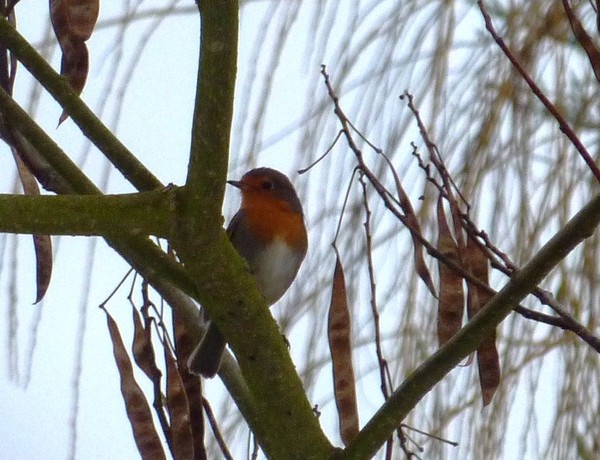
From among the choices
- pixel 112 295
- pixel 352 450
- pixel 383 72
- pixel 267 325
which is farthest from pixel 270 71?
pixel 352 450

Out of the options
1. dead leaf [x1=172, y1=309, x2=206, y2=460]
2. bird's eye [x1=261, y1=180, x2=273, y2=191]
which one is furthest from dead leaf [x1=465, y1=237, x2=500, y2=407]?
bird's eye [x1=261, y1=180, x2=273, y2=191]

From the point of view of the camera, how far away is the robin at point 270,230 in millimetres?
2752

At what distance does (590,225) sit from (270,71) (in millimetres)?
928

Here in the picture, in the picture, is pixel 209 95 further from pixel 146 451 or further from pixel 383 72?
pixel 383 72

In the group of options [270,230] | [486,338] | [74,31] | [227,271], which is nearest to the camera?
[227,271]

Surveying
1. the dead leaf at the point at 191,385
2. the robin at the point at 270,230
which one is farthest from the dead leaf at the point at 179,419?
the robin at the point at 270,230

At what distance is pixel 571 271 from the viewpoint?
1986 mm

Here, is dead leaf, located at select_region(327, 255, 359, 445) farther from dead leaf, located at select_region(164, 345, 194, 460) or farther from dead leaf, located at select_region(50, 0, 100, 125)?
dead leaf, located at select_region(50, 0, 100, 125)

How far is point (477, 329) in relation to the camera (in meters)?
1.28

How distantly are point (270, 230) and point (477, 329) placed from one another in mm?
1514

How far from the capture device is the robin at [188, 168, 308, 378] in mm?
2752

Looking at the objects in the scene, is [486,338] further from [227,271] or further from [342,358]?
[227,271]

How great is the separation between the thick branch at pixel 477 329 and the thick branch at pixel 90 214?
0.35 metres

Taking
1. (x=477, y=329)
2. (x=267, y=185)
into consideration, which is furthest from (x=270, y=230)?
(x=477, y=329)
